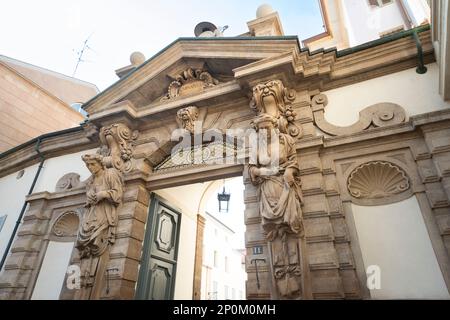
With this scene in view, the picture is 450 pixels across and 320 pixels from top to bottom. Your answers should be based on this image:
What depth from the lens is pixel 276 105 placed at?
517cm

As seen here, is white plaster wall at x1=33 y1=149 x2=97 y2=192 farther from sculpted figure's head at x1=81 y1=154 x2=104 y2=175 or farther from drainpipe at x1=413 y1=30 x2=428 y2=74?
drainpipe at x1=413 y1=30 x2=428 y2=74

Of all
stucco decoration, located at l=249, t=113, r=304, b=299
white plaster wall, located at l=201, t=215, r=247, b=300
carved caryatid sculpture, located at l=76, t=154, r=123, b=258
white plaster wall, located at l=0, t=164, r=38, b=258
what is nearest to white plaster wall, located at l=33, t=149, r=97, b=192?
white plaster wall, located at l=0, t=164, r=38, b=258

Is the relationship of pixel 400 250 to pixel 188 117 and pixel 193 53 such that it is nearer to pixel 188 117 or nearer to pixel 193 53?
pixel 188 117

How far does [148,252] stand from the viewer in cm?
570

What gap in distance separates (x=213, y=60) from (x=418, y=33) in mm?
3826

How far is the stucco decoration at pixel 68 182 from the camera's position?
23.4 ft

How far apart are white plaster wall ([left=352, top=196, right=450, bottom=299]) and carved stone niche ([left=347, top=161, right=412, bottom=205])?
4.4 inches

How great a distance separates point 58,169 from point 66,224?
1.75 meters

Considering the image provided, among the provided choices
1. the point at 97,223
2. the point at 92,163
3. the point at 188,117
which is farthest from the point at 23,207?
the point at 188,117

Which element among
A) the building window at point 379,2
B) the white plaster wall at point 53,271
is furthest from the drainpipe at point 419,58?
the building window at point 379,2

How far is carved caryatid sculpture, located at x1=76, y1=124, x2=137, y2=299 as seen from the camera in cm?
514

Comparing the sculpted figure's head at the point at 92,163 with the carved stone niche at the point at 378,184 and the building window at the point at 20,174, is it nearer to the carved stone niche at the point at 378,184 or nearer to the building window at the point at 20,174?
the building window at the point at 20,174
